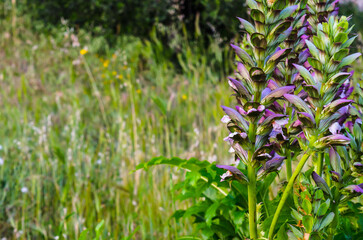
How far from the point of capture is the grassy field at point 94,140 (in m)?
2.41

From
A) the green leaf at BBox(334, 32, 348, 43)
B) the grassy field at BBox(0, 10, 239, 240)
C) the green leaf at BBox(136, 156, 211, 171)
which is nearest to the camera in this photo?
the green leaf at BBox(334, 32, 348, 43)

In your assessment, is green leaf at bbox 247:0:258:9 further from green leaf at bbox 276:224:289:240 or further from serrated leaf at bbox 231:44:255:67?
green leaf at bbox 276:224:289:240

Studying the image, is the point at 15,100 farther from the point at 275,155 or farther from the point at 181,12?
the point at 275,155

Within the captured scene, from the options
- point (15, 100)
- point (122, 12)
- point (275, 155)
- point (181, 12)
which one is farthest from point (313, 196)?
point (122, 12)

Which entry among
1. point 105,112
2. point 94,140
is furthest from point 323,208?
point 105,112

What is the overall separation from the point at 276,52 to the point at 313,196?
0.34 metres

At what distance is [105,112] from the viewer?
161 inches

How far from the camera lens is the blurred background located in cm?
246

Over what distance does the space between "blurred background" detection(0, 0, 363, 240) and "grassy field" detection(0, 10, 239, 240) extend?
1 cm

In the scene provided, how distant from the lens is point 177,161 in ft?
3.86

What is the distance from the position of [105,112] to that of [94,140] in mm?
380

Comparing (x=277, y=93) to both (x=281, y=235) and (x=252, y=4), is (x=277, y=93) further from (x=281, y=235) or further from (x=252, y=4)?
(x=281, y=235)

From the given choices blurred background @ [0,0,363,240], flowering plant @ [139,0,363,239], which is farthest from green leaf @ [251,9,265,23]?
blurred background @ [0,0,363,240]

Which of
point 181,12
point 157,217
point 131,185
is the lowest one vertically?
point 157,217
